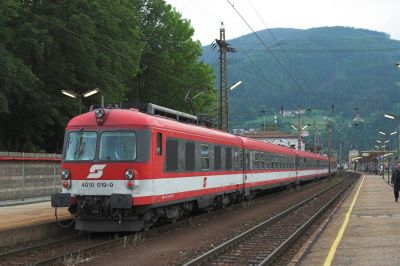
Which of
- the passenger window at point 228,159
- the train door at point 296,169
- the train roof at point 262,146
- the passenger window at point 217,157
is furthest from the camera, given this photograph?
the train door at point 296,169

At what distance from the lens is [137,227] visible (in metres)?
13.9

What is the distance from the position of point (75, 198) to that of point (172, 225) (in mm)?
3413

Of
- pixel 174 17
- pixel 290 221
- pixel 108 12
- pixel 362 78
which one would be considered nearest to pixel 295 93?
pixel 362 78

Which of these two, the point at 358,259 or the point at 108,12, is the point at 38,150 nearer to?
the point at 108,12

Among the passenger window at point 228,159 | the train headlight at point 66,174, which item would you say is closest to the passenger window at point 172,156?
the train headlight at point 66,174

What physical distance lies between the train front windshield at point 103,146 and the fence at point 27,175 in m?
7.26

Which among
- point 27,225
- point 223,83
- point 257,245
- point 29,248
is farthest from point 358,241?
point 223,83

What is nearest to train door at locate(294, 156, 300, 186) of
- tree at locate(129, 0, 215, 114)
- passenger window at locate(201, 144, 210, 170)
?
tree at locate(129, 0, 215, 114)

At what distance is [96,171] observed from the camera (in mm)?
13797

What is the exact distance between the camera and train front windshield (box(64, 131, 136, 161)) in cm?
1382

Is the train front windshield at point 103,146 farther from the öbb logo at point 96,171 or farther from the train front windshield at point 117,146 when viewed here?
the öbb logo at point 96,171

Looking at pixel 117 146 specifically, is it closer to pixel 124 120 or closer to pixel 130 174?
pixel 124 120

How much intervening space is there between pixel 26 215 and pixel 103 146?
4.34 metres

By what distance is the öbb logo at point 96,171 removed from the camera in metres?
13.8
